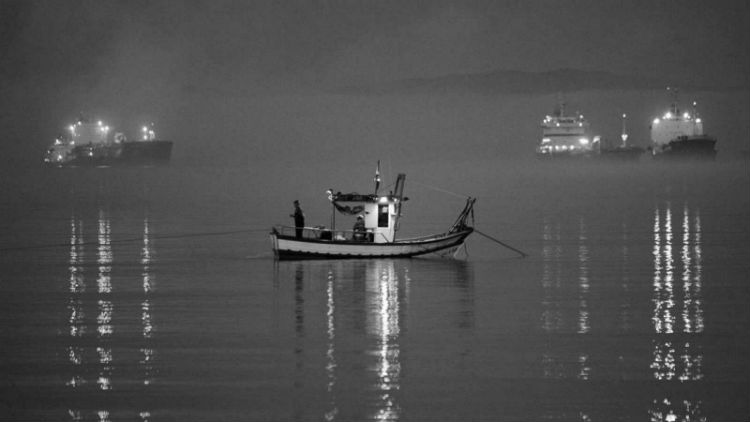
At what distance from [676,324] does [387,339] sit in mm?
7016

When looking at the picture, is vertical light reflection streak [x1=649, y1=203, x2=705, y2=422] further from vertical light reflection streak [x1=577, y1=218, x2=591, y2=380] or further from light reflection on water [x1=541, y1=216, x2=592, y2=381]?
light reflection on water [x1=541, y1=216, x2=592, y2=381]

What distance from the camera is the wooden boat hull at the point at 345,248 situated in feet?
128

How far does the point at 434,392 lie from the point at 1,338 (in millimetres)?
10143

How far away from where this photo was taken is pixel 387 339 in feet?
79.5

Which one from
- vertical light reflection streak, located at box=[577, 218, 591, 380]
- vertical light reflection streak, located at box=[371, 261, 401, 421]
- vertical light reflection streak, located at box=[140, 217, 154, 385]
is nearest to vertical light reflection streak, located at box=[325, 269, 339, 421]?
vertical light reflection streak, located at box=[371, 261, 401, 421]

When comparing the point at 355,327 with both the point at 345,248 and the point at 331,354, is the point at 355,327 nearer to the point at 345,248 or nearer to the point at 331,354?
the point at 331,354

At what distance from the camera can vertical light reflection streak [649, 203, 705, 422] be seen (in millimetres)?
18516

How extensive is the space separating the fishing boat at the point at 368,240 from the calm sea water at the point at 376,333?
519 mm

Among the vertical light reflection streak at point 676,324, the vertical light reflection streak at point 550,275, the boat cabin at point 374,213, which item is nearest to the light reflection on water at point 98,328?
the boat cabin at point 374,213

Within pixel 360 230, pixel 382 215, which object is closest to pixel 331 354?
pixel 360 230

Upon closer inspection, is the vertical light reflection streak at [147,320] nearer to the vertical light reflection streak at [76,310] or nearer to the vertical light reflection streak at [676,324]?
the vertical light reflection streak at [76,310]

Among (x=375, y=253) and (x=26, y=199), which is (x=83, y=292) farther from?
(x=26, y=199)

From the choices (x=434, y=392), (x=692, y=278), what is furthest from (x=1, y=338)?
(x=692, y=278)

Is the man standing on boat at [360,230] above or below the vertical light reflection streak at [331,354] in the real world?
above
